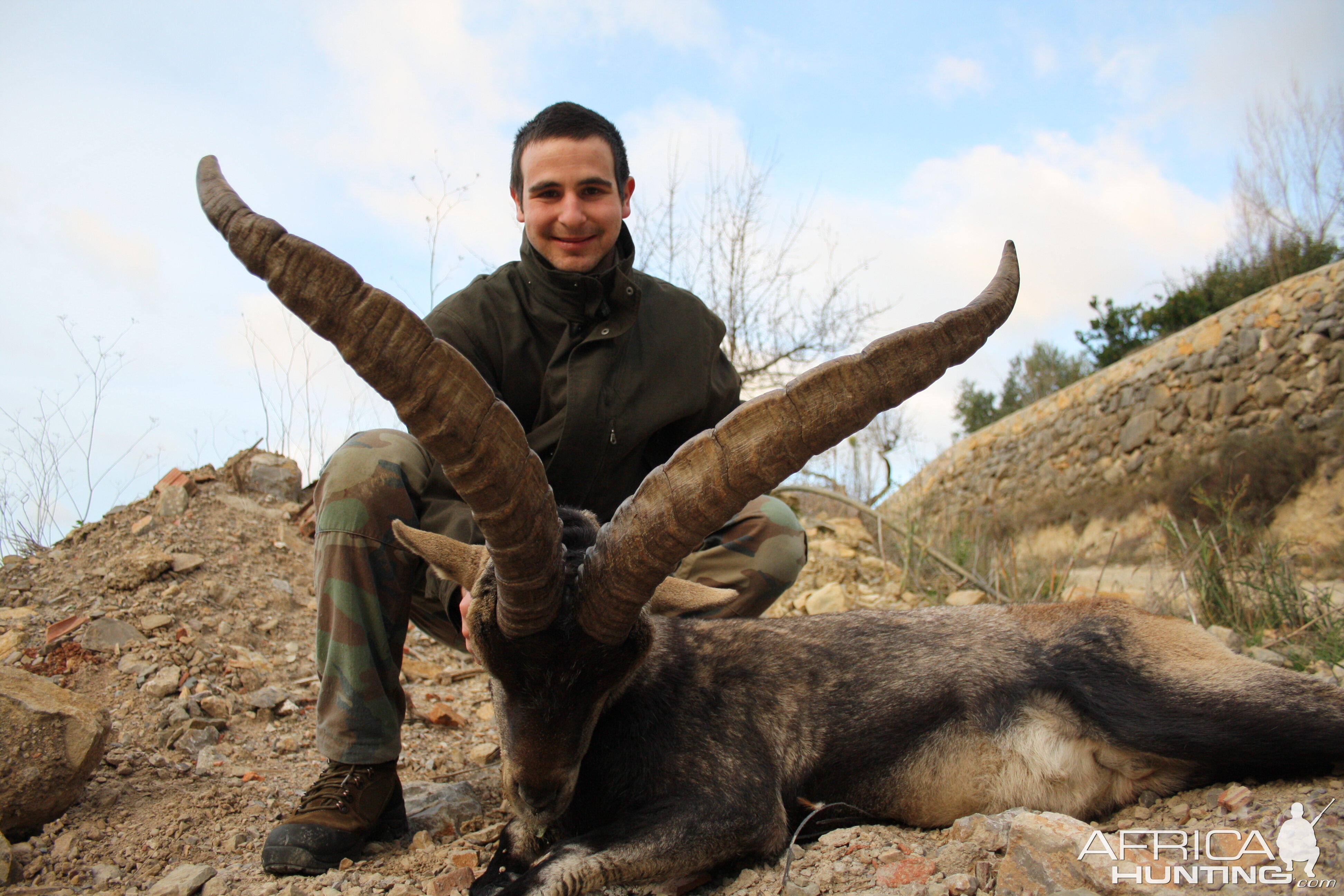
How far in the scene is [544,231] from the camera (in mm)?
4793

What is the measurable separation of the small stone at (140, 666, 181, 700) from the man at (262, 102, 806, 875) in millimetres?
1722

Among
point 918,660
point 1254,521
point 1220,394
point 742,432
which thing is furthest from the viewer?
point 1220,394

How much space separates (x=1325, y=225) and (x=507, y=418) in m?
35.7

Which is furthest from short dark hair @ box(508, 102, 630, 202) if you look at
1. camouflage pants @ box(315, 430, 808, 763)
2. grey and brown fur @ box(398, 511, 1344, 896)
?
grey and brown fur @ box(398, 511, 1344, 896)

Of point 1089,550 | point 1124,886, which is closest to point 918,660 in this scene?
point 1124,886

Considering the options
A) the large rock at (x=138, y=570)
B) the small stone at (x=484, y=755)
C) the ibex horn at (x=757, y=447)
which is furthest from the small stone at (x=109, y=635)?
the ibex horn at (x=757, y=447)

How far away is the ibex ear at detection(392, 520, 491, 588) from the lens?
329 centimetres

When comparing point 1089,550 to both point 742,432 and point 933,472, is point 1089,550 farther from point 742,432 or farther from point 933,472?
point 742,432

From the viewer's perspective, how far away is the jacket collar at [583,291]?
4.69 metres

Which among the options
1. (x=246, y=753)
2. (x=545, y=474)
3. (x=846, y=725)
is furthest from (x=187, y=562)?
(x=846, y=725)

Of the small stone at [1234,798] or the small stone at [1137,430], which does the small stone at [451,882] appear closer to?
the small stone at [1234,798]

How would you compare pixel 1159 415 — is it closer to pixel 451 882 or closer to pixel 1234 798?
pixel 1234 798

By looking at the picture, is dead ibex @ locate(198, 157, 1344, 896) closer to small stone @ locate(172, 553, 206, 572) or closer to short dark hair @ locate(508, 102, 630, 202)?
short dark hair @ locate(508, 102, 630, 202)

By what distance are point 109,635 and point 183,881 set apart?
3086 mm
